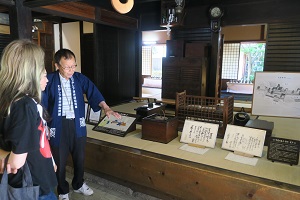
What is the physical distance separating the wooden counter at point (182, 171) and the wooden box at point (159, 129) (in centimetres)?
6

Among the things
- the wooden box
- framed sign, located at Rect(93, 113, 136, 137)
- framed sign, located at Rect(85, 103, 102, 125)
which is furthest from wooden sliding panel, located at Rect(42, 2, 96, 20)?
the wooden box

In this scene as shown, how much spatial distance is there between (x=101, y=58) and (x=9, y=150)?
12.1 ft

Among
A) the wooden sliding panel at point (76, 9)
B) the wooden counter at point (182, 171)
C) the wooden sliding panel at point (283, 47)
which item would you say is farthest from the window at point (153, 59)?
the wooden counter at point (182, 171)

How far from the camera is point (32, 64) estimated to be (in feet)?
3.16

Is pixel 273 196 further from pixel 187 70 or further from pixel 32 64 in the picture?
pixel 187 70

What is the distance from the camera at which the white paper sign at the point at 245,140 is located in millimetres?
1916

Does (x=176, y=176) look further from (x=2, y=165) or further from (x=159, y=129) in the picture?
(x=2, y=165)

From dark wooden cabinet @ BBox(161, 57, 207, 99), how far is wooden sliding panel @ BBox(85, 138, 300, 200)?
2624 millimetres

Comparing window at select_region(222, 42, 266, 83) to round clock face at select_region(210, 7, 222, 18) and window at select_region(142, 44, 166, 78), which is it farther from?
round clock face at select_region(210, 7, 222, 18)

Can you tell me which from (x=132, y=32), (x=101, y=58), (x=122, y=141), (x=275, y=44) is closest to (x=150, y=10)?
→ (x=132, y=32)

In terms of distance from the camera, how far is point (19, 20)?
2648 millimetres

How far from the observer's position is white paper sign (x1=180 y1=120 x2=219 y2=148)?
6.94 ft

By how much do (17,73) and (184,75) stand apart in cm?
381

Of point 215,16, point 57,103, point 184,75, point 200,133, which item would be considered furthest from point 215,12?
point 57,103
